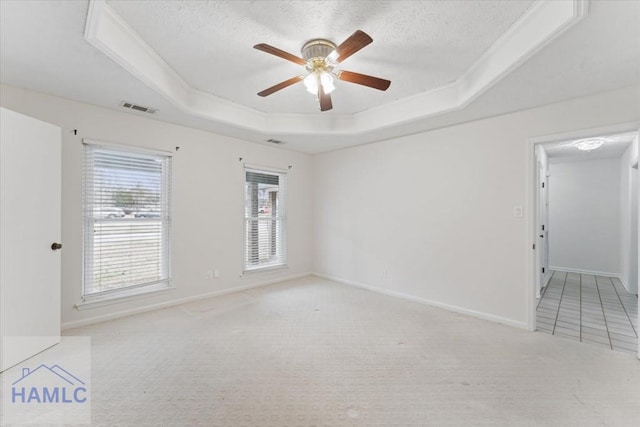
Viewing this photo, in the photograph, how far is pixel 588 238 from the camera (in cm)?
595

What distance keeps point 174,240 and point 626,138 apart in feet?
22.6

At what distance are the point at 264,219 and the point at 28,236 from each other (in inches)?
114

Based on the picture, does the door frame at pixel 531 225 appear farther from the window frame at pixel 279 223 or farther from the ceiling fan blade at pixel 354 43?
the window frame at pixel 279 223

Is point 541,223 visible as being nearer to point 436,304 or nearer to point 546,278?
point 546,278

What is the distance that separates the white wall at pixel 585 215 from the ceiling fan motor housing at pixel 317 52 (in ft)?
21.2

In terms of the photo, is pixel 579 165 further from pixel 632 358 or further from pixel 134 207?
pixel 134 207

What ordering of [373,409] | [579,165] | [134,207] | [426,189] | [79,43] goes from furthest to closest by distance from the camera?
[579,165] < [426,189] < [134,207] < [79,43] < [373,409]

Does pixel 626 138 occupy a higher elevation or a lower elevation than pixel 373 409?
higher

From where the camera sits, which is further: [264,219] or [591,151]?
[591,151]

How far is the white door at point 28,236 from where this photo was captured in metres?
→ 2.20

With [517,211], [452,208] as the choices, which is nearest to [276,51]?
[452,208]

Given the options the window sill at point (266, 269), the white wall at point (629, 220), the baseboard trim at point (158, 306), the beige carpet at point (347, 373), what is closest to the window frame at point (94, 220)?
the baseboard trim at point (158, 306)

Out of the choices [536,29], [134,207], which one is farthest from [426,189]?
[134,207]

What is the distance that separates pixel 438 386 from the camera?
2.04m
